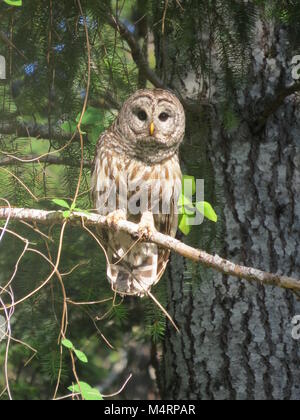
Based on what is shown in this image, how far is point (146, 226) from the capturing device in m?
3.43

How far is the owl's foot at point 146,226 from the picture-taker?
3126 mm

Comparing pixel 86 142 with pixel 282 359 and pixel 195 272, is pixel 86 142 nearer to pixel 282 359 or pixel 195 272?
pixel 195 272

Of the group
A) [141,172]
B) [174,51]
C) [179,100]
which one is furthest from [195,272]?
[174,51]

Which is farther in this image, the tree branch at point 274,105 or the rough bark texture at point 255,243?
the rough bark texture at point 255,243

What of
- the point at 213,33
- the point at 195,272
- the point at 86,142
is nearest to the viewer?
the point at 213,33

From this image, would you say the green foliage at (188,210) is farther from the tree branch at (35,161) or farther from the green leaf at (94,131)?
the tree branch at (35,161)

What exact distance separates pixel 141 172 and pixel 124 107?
15.3 inches

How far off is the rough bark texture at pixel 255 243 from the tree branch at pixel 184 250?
1.00m

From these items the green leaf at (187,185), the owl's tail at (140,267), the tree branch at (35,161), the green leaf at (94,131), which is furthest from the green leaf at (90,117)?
the owl's tail at (140,267)

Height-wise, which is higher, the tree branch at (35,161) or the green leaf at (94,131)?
the green leaf at (94,131)

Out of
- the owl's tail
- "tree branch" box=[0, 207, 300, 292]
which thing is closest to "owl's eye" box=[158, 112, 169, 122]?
the owl's tail

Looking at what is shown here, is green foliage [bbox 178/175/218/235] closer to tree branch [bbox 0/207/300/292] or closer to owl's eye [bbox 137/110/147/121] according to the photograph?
tree branch [bbox 0/207/300/292]
